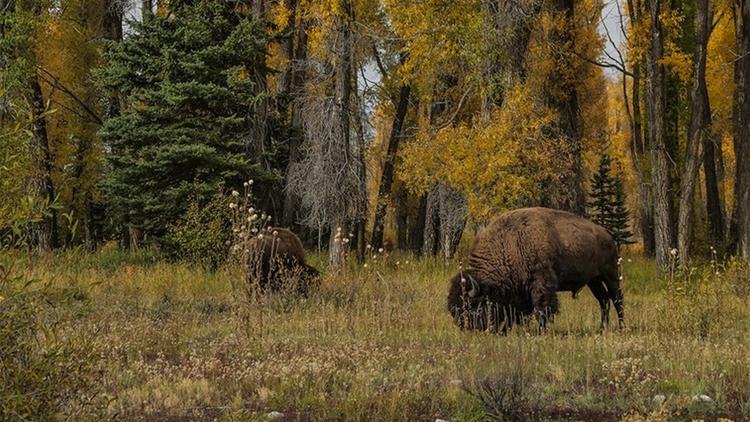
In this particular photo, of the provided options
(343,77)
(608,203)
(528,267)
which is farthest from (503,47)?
(608,203)

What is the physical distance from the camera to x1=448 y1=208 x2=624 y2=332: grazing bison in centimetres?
944

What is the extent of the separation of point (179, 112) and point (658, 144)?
11.9m

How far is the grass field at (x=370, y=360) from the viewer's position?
516cm

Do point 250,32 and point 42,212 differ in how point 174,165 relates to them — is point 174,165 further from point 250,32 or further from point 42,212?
point 42,212

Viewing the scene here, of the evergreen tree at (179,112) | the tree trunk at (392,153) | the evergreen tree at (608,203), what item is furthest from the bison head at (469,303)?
the evergreen tree at (608,203)

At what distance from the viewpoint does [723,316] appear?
9.38 metres

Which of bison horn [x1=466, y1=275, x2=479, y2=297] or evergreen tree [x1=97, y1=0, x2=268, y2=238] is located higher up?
evergreen tree [x1=97, y1=0, x2=268, y2=238]

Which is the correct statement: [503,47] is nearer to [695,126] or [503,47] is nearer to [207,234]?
[695,126]

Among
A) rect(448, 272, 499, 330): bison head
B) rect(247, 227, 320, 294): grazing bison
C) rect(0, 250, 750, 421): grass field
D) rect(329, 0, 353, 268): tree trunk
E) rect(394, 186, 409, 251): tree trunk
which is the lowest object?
rect(0, 250, 750, 421): grass field

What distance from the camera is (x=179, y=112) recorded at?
17.5 m

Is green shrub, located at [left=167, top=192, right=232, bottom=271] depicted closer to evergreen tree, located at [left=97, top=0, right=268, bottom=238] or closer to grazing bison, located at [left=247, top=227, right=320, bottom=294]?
evergreen tree, located at [left=97, top=0, right=268, bottom=238]

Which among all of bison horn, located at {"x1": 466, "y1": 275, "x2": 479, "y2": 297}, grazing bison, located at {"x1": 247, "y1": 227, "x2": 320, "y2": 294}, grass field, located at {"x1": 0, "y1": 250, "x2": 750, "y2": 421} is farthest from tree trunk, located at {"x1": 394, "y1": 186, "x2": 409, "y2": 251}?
bison horn, located at {"x1": 466, "y1": 275, "x2": 479, "y2": 297}

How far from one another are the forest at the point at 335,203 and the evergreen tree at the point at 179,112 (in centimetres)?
7

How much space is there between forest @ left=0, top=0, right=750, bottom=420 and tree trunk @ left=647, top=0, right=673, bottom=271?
0.06 m
